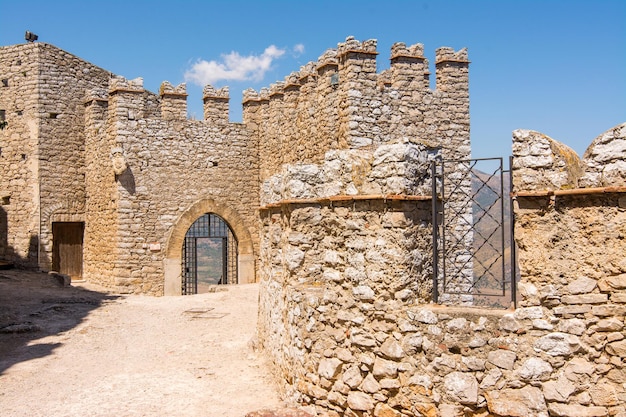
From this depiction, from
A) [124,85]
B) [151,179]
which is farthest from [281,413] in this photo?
[124,85]

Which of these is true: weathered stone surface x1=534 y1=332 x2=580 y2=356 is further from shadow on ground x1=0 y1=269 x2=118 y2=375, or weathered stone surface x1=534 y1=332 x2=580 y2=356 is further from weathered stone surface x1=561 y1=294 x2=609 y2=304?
shadow on ground x1=0 y1=269 x2=118 y2=375

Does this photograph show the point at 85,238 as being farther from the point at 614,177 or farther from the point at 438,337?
the point at 614,177

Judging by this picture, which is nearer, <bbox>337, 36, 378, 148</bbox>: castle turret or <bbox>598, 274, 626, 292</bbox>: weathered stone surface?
<bbox>598, 274, 626, 292</bbox>: weathered stone surface

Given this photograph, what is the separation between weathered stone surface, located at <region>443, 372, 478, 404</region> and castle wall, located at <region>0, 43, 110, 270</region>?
1476 centimetres

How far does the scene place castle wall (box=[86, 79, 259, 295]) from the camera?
16031 millimetres

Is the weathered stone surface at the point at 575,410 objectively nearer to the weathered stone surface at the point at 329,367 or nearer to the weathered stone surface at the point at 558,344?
the weathered stone surface at the point at 558,344

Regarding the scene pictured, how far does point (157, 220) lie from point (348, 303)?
11.6 m

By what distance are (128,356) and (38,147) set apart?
34.0 feet

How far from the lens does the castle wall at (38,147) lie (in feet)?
56.3

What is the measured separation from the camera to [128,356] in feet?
29.6

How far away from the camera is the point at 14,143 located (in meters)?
17.4

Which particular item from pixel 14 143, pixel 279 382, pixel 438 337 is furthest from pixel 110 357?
pixel 14 143

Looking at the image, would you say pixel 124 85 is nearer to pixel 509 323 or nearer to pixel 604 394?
pixel 509 323

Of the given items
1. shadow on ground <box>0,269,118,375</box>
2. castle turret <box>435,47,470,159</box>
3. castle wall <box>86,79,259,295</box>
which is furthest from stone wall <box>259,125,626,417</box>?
castle wall <box>86,79,259,295</box>
